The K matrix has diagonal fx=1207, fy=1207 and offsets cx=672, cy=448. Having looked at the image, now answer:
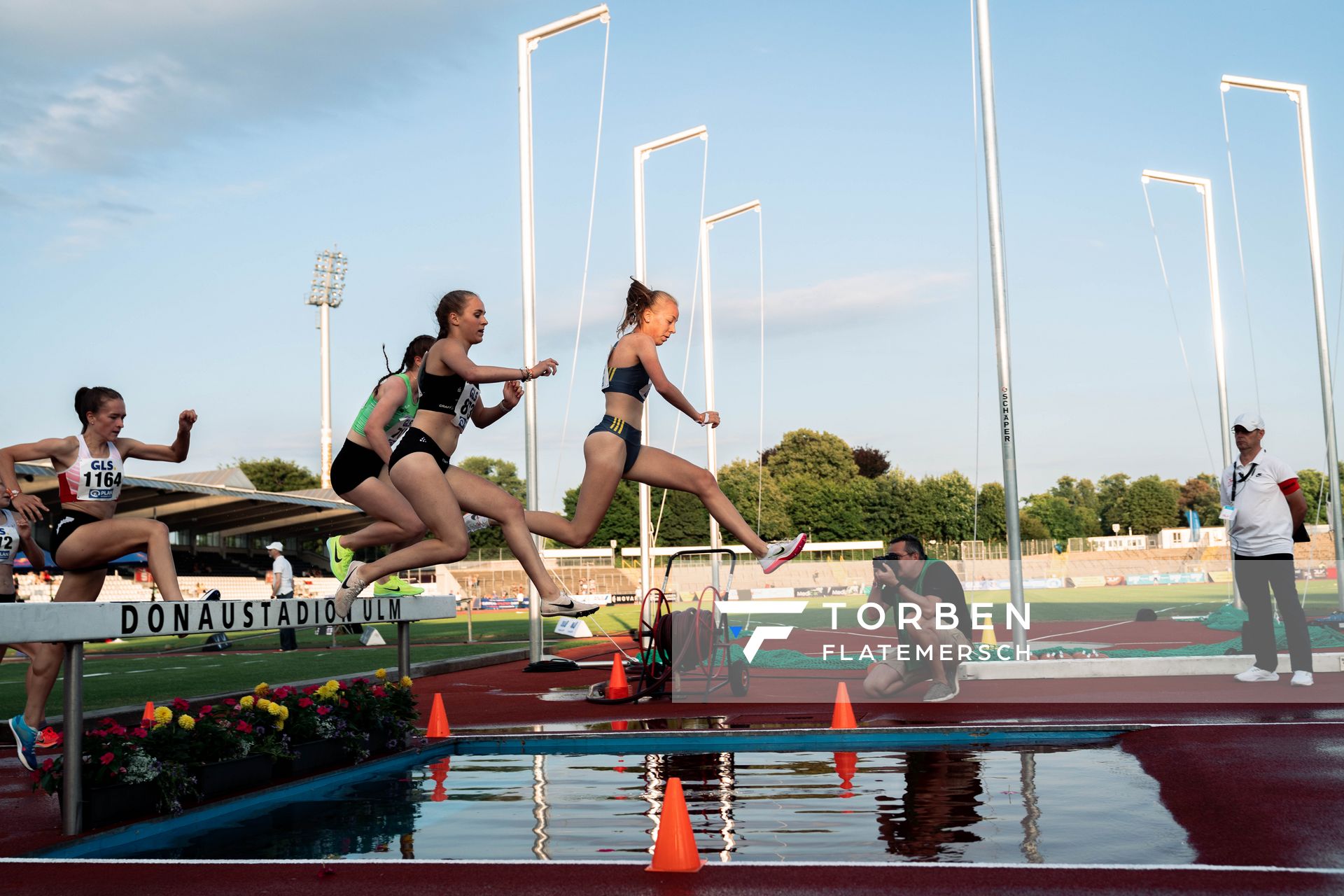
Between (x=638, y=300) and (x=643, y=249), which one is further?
(x=643, y=249)

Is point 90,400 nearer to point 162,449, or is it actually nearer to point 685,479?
point 162,449

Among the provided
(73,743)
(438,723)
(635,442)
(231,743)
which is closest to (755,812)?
(635,442)

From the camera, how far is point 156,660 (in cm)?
2392

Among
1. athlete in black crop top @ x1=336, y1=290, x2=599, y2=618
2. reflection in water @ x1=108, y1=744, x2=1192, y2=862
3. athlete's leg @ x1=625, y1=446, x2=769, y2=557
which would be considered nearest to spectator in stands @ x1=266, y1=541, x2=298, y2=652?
reflection in water @ x1=108, y1=744, x2=1192, y2=862

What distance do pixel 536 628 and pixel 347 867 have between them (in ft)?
40.1

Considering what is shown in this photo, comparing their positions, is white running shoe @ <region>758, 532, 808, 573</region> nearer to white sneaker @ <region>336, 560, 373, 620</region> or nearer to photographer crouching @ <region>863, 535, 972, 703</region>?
white sneaker @ <region>336, 560, 373, 620</region>

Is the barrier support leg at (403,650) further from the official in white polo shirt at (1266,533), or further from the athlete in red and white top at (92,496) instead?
the official in white polo shirt at (1266,533)

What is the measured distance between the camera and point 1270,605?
12.1 m

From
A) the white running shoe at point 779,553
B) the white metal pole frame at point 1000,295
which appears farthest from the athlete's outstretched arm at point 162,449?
the white metal pole frame at point 1000,295

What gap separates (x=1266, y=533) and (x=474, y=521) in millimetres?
8175

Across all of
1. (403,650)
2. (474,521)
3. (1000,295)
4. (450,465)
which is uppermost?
(1000,295)

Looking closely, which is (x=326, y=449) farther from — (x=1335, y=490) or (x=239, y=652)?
(x=1335, y=490)

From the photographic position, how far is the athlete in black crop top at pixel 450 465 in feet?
22.5

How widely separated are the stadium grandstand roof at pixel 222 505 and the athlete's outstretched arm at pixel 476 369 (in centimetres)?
3336
